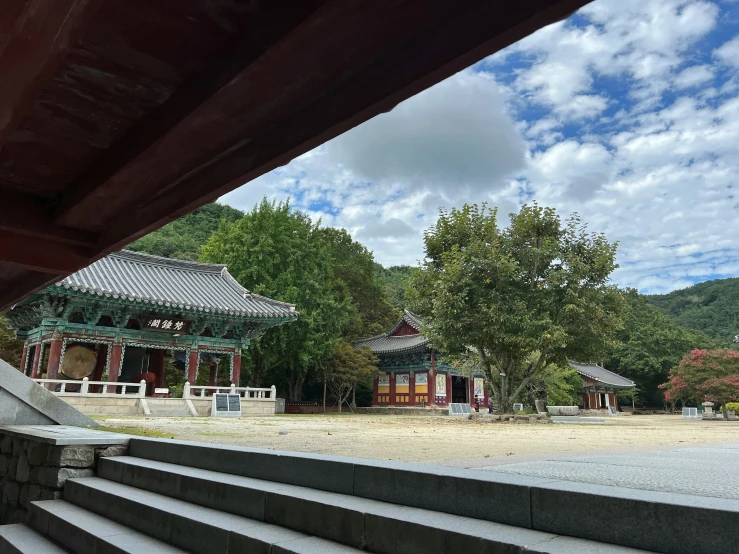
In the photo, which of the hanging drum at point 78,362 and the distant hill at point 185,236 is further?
the distant hill at point 185,236

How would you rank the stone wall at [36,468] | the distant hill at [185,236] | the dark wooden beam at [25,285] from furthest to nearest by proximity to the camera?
the distant hill at [185,236]
the dark wooden beam at [25,285]
the stone wall at [36,468]

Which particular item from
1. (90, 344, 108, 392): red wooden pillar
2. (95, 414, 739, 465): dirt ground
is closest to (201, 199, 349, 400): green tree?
(90, 344, 108, 392): red wooden pillar

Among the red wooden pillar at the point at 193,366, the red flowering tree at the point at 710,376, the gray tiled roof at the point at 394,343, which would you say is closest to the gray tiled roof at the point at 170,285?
the red wooden pillar at the point at 193,366

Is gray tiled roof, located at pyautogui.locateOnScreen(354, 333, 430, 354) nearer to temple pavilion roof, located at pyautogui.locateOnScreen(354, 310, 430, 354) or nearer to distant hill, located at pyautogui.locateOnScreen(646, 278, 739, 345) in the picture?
temple pavilion roof, located at pyautogui.locateOnScreen(354, 310, 430, 354)

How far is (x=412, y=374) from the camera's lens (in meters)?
28.8

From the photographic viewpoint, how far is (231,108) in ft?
7.61

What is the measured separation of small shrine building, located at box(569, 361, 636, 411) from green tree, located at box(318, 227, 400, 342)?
13.6 metres

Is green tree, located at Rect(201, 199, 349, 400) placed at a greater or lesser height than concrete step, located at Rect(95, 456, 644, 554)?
greater

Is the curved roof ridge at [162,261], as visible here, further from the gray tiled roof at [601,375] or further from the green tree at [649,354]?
the green tree at [649,354]

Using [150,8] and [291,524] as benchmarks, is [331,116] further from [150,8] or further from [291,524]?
[291,524]

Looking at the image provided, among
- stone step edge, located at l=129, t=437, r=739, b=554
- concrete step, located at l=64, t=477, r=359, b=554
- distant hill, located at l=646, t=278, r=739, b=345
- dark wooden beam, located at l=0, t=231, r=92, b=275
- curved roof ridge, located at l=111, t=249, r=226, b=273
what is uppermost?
distant hill, located at l=646, t=278, r=739, b=345

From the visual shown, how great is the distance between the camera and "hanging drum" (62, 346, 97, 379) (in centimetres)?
1584

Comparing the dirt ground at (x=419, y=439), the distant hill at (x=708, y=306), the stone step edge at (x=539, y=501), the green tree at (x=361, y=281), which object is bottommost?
the dirt ground at (x=419, y=439)

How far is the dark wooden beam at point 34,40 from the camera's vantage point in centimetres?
163
